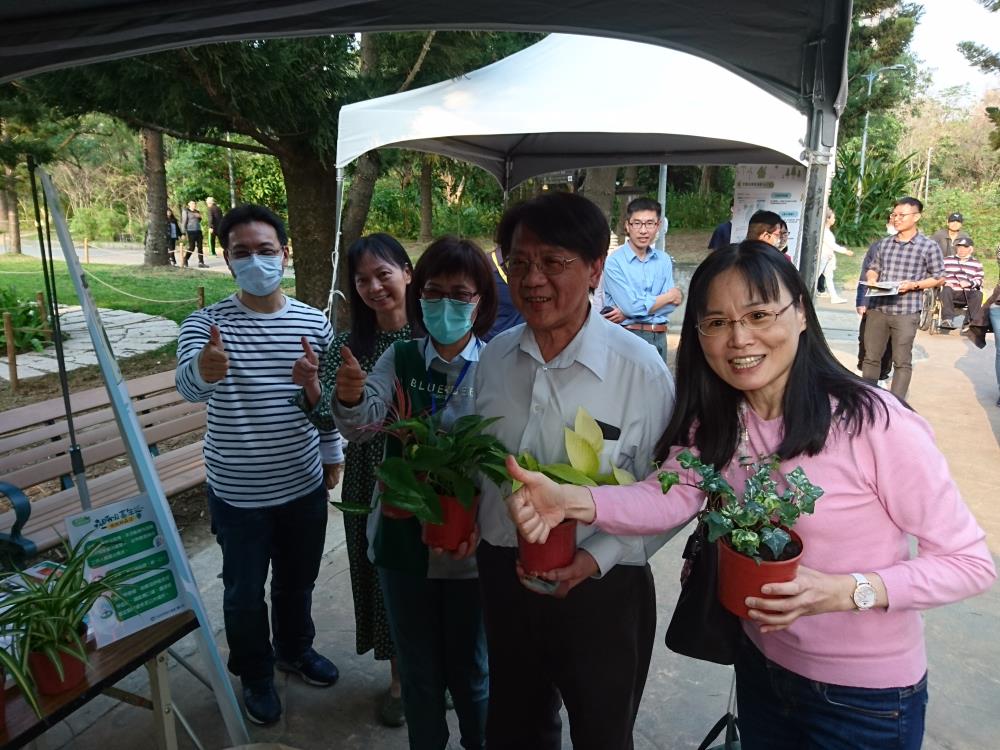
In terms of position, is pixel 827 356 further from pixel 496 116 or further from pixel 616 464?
pixel 496 116

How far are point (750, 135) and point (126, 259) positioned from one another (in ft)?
67.3

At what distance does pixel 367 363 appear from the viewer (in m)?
2.32

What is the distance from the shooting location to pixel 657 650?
3002 millimetres

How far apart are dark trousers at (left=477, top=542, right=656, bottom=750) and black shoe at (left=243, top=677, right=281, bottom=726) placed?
1152 mm

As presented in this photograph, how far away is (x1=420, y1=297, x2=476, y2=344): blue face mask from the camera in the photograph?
2.03 m

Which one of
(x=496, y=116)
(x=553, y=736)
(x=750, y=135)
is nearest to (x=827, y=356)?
(x=553, y=736)

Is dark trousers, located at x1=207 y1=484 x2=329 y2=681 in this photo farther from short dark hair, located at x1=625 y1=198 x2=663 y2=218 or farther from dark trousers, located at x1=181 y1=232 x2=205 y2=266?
dark trousers, located at x1=181 y1=232 x2=205 y2=266

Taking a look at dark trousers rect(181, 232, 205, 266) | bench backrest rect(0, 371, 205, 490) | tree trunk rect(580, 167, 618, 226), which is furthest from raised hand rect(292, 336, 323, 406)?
dark trousers rect(181, 232, 205, 266)

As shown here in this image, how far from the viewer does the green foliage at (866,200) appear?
69.9 ft

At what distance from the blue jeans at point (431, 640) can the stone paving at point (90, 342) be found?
6470 millimetres

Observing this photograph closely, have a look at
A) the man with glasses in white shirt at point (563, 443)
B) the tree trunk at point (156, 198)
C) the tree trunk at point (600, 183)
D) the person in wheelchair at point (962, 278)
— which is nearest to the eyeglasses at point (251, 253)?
the man with glasses in white shirt at point (563, 443)

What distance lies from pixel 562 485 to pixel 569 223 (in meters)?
0.64

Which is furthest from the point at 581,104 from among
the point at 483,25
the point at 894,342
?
the point at 894,342

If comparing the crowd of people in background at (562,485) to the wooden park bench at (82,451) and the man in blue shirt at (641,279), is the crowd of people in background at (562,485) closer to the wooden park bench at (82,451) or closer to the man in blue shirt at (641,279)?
the wooden park bench at (82,451)
